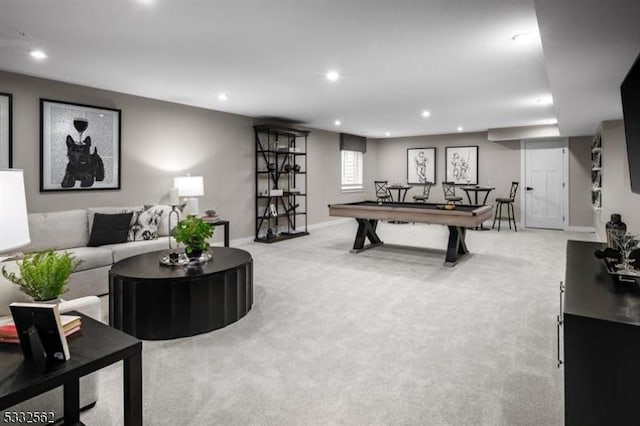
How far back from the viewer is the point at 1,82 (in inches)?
155

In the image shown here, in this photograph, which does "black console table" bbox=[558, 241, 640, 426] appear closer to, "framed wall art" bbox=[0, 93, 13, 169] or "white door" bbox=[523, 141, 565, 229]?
"framed wall art" bbox=[0, 93, 13, 169]

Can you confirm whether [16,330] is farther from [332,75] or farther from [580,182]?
[580,182]

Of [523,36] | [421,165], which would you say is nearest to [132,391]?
[523,36]

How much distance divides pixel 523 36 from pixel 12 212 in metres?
3.52

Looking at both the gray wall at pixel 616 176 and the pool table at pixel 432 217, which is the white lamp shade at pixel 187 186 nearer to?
the pool table at pixel 432 217

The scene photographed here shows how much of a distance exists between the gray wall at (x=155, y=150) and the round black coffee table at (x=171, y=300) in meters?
2.21

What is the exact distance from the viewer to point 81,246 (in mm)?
4184

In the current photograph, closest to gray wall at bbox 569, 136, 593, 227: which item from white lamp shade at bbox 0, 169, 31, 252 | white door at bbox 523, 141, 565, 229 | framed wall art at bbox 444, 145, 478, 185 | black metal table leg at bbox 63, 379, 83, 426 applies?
white door at bbox 523, 141, 565, 229

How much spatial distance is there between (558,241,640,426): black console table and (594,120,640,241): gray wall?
5.21 m

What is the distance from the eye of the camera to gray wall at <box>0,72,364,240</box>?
4156 millimetres

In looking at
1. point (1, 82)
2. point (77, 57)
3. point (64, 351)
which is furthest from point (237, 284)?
point (1, 82)

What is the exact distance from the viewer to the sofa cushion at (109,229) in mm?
4172

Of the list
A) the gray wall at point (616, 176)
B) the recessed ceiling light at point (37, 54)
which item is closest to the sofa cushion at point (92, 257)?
the recessed ceiling light at point (37, 54)

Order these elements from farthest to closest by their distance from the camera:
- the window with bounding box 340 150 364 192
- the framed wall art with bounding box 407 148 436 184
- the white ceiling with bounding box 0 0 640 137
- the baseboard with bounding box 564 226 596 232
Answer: the framed wall art with bounding box 407 148 436 184
the window with bounding box 340 150 364 192
the baseboard with bounding box 564 226 596 232
the white ceiling with bounding box 0 0 640 137
